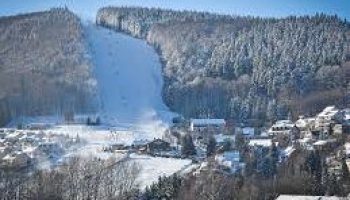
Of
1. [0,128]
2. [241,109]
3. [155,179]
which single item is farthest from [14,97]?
[155,179]

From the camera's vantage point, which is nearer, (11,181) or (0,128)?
(11,181)

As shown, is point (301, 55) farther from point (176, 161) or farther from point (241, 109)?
point (176, 161)

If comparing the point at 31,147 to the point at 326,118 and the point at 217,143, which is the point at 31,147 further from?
the point at 326,118

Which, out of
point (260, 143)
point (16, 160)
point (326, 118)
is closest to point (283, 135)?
point (260, 143)

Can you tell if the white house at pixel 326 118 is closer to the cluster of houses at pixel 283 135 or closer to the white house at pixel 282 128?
the cluster of houses at pixel 283 135

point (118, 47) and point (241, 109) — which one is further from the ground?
point (118, 47)

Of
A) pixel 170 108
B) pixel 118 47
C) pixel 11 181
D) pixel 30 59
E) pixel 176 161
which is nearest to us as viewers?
pixel 11 181

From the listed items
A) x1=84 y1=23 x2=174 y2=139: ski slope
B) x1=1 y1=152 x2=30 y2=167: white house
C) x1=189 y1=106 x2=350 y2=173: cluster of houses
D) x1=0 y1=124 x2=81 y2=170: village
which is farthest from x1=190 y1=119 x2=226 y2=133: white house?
x1=1 y1=152 x2=30 y2=167: white house
